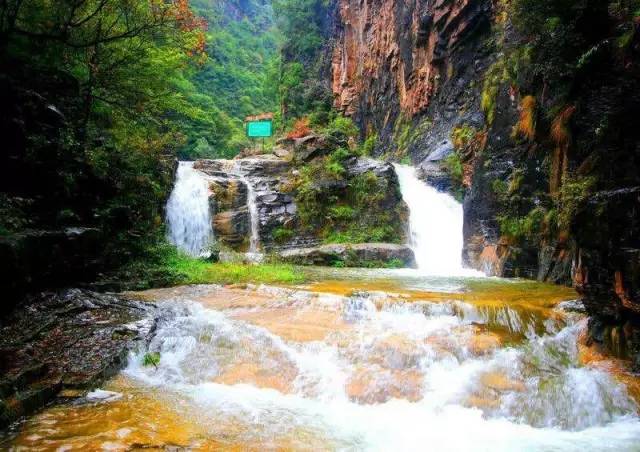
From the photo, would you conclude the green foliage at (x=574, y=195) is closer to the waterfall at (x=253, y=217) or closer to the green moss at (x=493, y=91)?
the green moss at (x=493, y=91)

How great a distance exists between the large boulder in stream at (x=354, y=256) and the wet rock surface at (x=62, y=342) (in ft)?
24.8

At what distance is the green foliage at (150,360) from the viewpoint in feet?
19.9

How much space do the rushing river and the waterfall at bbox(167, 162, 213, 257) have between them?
7606 millimetres

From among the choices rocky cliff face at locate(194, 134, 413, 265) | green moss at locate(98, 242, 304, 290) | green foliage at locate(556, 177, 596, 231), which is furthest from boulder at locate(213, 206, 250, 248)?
green foliage at locate(556, 177, 596, 231)

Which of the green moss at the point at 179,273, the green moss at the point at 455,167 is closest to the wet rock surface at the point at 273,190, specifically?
the green moss at the point at 455,167

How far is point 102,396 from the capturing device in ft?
16.3

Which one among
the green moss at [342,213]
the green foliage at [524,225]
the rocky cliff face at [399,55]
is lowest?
the green foliage at [524,225]

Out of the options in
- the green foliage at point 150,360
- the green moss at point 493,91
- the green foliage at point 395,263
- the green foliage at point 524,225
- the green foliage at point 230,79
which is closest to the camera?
the green foliage at point 150,360

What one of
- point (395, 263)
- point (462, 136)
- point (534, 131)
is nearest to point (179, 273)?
point (395, 263)

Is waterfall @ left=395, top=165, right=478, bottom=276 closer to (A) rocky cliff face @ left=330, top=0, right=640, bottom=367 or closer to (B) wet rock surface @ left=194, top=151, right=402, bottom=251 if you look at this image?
(A) rocky cliff face @ left=330, top=0, right=640, bottom=367

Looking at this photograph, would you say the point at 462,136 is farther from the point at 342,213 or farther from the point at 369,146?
the point at 369,146

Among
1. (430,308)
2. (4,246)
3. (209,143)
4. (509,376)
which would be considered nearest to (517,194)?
(430,308)

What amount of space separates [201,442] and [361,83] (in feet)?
98.3

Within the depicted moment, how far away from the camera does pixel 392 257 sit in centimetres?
1480
